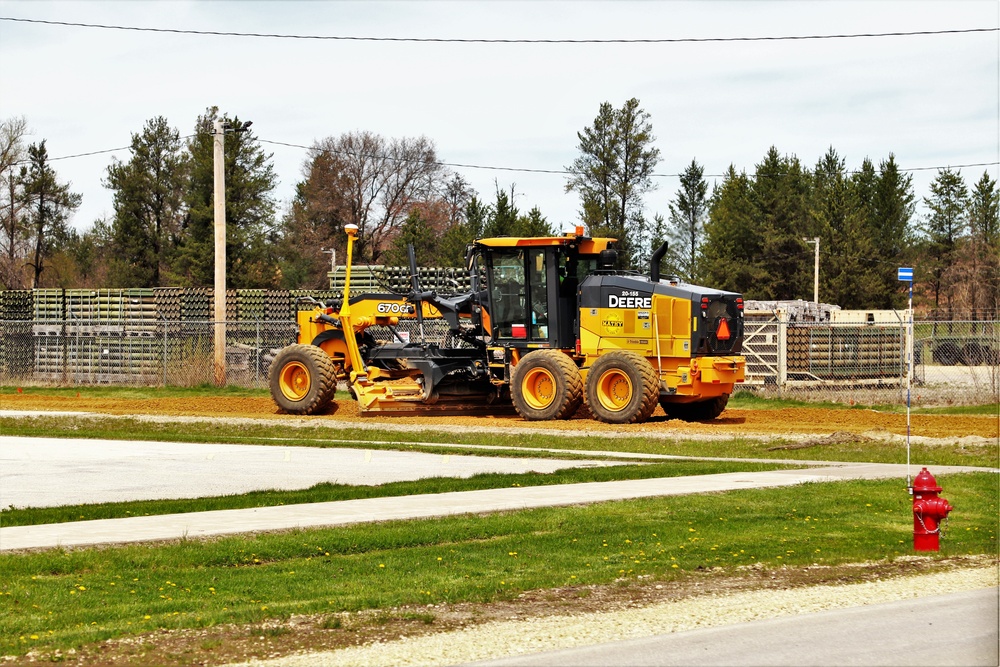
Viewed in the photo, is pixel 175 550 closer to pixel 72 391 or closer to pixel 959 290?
pixel 72 391

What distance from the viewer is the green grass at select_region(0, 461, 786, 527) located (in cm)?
1322

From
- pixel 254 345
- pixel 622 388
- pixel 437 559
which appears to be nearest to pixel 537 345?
pixel 622 388

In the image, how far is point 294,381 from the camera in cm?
2789

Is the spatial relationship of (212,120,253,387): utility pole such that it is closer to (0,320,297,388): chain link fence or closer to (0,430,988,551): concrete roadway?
(0,320,297,388): chain link fence

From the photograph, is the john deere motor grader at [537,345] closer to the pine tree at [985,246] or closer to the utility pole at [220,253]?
the utility pole at [220,253]

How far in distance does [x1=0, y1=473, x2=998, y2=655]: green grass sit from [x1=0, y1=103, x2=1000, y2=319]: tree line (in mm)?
49769

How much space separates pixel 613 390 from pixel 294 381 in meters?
7.42

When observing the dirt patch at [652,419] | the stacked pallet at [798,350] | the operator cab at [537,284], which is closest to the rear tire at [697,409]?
the dirt patch at [652,419]

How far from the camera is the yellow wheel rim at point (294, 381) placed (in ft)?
90.5

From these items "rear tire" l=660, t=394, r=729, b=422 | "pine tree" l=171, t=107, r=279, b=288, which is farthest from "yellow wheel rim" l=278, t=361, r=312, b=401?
"pine tree" l=171, t=107, r=279, b=288

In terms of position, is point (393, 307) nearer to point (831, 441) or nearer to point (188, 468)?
point (188, 468)

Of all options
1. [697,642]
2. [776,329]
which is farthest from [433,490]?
[776,329]

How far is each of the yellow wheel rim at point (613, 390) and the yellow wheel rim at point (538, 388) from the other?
1172mm

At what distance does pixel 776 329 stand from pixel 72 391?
1991 centimetres
